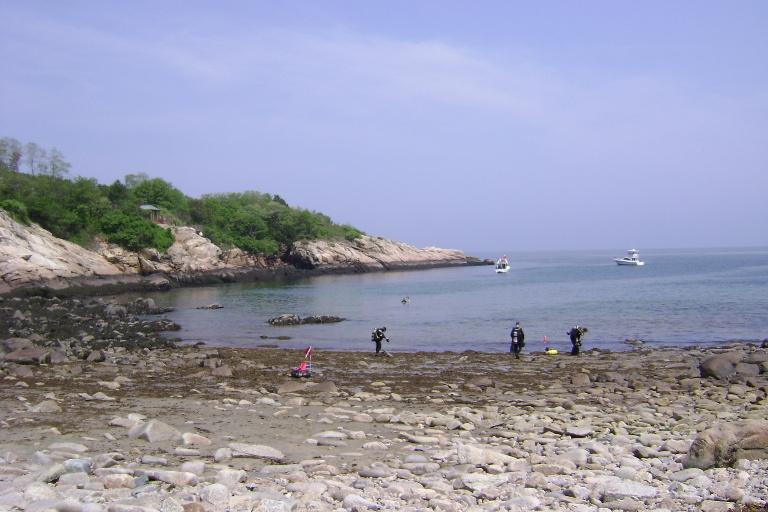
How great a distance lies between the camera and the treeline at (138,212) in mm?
71575

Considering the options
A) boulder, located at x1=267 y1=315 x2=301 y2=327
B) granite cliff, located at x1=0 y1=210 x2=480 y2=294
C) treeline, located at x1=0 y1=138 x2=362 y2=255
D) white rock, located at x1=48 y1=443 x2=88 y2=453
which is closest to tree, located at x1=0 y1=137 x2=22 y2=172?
treeline, located at x1=0 y1=138 x2=362 y2=255

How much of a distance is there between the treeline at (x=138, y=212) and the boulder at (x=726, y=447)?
227 ft

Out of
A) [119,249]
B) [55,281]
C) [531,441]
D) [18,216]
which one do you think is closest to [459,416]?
[531,441]

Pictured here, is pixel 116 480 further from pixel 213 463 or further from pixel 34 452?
pixel 34 452

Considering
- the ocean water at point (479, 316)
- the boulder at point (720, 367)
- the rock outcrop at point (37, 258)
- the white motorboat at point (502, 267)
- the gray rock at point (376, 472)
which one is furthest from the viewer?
the white motorboat at point (502, 267)

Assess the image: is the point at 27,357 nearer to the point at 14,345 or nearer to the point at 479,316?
the point at 14,345

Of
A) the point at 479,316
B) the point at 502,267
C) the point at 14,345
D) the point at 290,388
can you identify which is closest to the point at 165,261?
the point at 479,316

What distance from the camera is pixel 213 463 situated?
8.48 metres

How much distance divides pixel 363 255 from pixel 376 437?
110 meters

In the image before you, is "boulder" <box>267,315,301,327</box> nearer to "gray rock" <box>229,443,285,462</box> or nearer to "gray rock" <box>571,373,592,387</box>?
"gray rock" <box>571,373,592,387</box>

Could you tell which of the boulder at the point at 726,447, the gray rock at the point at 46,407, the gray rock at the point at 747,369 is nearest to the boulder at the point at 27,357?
Result: the gray rock at the point at 46,407

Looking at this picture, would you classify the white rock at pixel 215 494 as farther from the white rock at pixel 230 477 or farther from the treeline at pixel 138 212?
the treeline at pixel 138 212

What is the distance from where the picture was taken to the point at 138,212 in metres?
87.8

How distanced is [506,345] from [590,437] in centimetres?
1976
